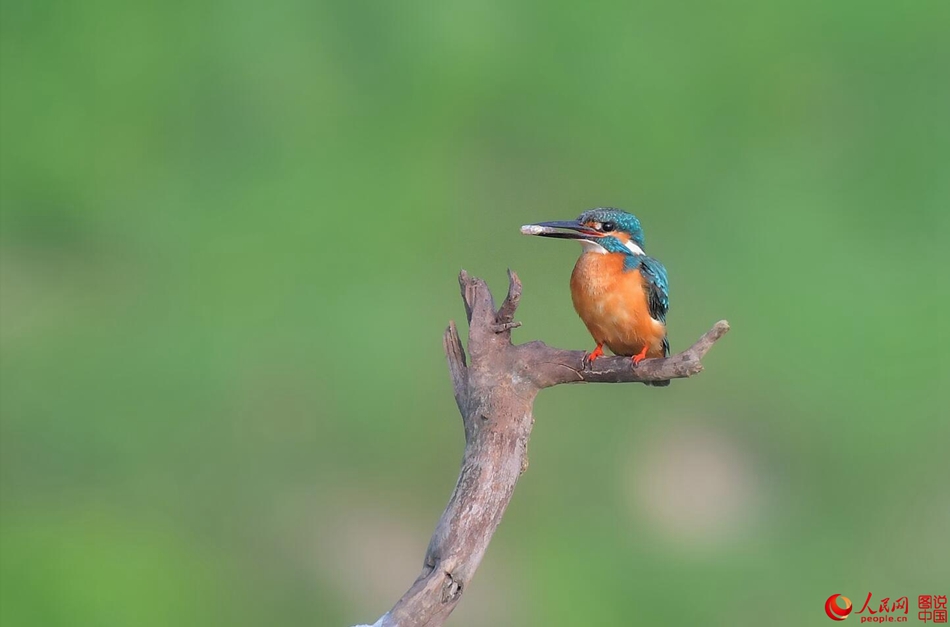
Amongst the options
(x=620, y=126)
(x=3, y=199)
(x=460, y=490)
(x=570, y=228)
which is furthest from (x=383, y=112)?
(x=460, y=490)

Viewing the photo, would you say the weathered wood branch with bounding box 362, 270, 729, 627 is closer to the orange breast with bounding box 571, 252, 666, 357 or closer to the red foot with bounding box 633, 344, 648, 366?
the red foot with bounding box 633, 344, 648, 366

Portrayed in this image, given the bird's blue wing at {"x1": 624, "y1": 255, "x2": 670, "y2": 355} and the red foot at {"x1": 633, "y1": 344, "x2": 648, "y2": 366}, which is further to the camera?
the bird's blue wing at {"x1": 624, "y1": 255, "x2": 670, "y2": 355}

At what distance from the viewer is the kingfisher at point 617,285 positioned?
3.42 meters

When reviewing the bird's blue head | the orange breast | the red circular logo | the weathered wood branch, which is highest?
the bird's blue head

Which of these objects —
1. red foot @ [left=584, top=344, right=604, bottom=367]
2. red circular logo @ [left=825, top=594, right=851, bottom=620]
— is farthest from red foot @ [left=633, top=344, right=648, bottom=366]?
red circular logo @ [left=825, top=594, right=851, bottom=620]

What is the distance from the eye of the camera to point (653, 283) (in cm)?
350

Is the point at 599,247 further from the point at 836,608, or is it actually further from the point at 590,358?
the point at 836,608

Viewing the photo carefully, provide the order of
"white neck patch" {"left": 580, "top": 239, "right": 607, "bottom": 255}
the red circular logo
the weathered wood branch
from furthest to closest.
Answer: the red circular logo → "white neck patch" {"left": 580, "top": 239, "right": 607, "bottom": 255} → the weathered wood branch

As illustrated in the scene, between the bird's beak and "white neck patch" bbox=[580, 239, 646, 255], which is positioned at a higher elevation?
the bird's beak

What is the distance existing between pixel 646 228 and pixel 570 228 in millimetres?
2778

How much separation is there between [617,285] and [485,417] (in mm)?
585

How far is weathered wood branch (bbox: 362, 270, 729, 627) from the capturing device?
2.96 meters

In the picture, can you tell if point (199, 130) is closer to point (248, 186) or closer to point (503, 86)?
point (248, 186)

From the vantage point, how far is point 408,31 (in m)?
6.77
